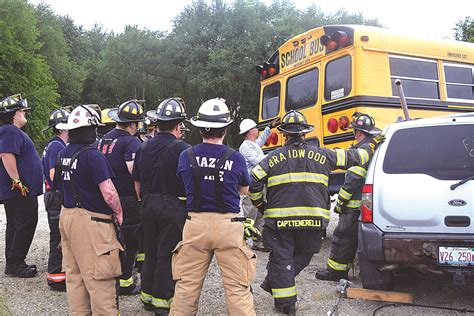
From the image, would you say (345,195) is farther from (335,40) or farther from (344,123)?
(335,40)

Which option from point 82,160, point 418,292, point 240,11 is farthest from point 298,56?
point 240,11

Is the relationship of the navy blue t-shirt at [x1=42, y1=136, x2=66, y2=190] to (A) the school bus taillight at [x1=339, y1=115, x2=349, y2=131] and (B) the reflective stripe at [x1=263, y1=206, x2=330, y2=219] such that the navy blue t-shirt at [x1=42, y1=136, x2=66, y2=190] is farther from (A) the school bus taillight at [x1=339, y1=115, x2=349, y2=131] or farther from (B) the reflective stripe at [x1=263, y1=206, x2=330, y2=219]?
(A) the school bus taillight at [x1=339, y1=115, x2=349, y2=131]

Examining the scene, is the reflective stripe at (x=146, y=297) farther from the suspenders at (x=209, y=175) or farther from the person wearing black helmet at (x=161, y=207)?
the suspenders at (x=209, y=175)

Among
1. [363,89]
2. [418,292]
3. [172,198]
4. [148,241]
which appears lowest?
[418,292]

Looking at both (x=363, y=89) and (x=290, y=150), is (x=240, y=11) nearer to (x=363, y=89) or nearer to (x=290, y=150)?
(x=363, y=89)

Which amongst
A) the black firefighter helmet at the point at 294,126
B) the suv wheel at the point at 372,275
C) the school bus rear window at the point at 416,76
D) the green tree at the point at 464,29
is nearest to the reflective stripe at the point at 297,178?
the black firefighter helmet at the point at 294,126

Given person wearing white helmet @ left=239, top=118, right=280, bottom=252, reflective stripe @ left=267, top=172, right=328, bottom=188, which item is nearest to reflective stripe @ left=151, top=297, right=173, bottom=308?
reflective stripe @ left=267, top=172, right=328, bottom=188

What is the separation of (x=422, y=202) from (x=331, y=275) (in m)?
1.77

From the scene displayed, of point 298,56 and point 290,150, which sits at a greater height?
point 298,56

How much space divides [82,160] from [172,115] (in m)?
0.95

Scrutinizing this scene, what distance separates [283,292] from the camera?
443 cm

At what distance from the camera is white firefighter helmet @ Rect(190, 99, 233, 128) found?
3759 millimetres

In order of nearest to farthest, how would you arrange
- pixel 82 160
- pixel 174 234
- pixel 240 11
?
pixel 82 160, pixel 174 234, pixel 240 11

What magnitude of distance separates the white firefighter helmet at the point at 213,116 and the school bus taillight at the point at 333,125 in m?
3.19
